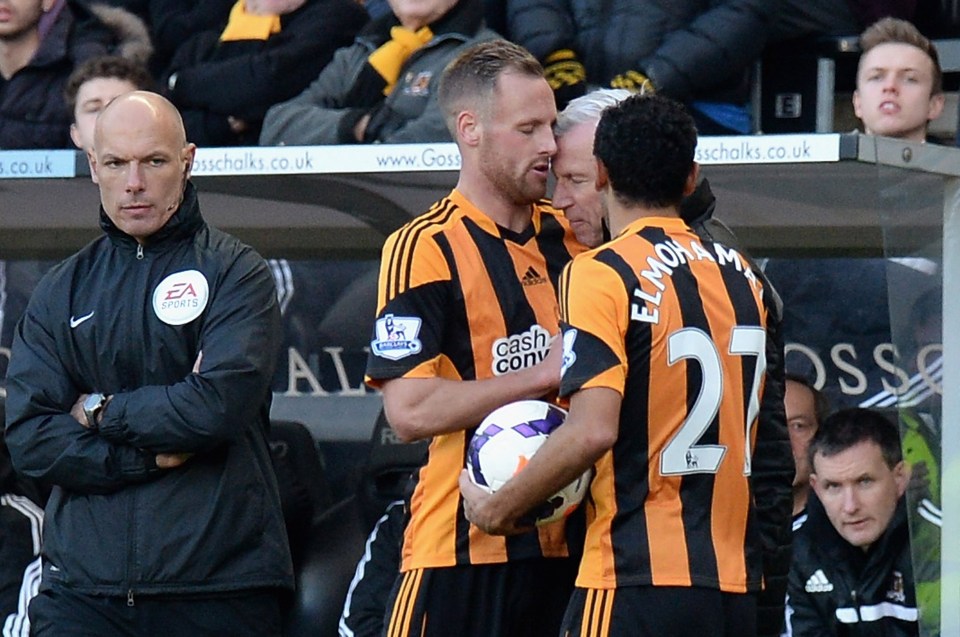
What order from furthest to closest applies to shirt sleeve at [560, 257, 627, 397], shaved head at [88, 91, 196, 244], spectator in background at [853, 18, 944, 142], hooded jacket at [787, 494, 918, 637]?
1. spectator in background at [853, 18, 944, 142]
2. hooded jacket at [787, 494, 918, 637]
3. shaved head at [88, 91, 196, 244]
4. shirt sleeve at [560, 257, 627, 397]

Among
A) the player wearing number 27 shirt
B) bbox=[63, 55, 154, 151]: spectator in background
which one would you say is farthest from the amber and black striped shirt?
bbox=[63, 55, 154, 151]: spectator in background

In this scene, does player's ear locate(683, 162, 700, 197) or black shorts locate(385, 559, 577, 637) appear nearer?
player's ear locate(683, 162, 700, 197)

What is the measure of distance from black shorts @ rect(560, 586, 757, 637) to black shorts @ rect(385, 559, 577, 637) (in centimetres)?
36

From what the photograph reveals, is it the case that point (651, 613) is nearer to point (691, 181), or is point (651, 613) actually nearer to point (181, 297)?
point (691, 181)

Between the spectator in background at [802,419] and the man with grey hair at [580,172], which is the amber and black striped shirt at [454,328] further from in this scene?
the spectator in background at [802,419]

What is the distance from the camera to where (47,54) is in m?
6.87

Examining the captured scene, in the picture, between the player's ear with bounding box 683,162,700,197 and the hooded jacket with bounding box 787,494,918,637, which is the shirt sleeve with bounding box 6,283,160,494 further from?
the hooded jacket with bounding box 787,494,918,637

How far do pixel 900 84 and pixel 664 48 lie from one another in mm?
764

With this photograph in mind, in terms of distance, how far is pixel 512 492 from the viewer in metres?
3.47

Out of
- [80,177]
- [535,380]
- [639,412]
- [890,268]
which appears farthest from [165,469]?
[890,268]

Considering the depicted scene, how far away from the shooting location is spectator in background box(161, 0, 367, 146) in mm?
6461

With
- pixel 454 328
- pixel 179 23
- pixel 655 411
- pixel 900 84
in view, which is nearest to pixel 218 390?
pixel 454 328

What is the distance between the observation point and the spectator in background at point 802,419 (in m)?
5.78

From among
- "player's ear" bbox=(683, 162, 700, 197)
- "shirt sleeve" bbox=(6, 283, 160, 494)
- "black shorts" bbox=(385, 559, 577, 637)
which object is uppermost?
"player's ear" bbox=(683, 162, 700, 197)
